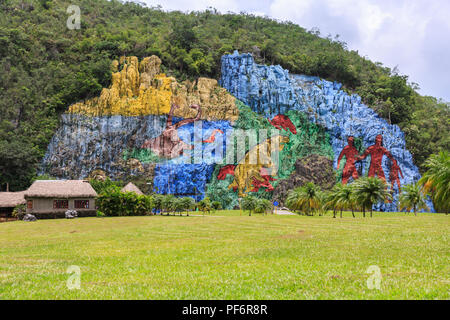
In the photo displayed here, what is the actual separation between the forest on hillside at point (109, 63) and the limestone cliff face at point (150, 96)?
3.25 meters

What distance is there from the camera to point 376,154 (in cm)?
6975

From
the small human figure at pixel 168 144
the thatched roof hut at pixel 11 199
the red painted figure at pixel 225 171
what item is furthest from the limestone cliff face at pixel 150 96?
the thatched roof hut at pixel 11 199

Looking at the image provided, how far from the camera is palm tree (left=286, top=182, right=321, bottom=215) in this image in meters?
54.8

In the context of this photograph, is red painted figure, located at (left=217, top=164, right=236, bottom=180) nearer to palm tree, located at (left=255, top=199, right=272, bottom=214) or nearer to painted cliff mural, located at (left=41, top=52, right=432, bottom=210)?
painted cliff mural, located at (left=41, top=52, right=432, bottom=210)

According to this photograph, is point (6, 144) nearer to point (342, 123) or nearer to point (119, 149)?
point (119, 149)

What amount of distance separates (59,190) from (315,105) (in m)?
55.7

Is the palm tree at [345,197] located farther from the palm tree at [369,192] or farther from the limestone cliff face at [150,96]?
the limestone cliff face at [150,96]

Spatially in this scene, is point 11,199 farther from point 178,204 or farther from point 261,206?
point 261,206

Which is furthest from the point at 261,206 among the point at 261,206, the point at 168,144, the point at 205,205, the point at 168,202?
the point at 168,144

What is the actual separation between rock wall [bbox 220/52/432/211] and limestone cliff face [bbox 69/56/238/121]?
5.21 meters

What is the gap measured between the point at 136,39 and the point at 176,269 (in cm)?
7501

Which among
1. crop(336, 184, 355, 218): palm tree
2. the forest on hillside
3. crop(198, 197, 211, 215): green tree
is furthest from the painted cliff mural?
crop(336, 184, 355, 218): palm tree

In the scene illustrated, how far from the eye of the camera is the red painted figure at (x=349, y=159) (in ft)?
226

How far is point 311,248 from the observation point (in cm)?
1433
